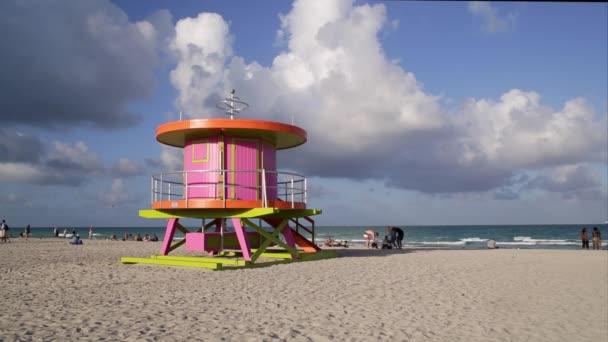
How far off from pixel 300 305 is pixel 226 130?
7556mm

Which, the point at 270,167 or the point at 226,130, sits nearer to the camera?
the point at 226,130

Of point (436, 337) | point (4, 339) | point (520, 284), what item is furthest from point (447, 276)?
point (4, 339)

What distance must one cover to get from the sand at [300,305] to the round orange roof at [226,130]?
4432 millimetres

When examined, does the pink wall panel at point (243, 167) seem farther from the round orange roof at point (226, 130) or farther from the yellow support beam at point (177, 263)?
the yellow support beam at point (177, 263)

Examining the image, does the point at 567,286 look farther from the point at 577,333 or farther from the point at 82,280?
the point at 82,280

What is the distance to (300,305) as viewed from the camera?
9094 millimetres

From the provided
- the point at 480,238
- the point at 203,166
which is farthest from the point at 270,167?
the point at 480,238

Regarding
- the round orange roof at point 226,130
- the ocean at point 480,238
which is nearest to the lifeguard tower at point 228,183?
the round orange roof at point 226,130

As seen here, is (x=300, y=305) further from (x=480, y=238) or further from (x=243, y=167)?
(x=480, y=238)

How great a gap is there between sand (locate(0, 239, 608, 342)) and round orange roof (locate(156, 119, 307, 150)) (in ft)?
14.5

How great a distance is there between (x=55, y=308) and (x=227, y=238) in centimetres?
809

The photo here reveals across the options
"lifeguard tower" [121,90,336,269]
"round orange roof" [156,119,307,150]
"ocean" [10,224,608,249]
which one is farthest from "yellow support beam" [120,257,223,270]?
"ocean" [10,224,608,249]

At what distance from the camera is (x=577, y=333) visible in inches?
303

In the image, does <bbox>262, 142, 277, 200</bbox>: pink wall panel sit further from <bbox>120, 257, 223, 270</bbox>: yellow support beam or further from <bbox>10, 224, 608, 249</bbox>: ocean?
<bbox>10, 224, 608, 249</bbox>: ocean
